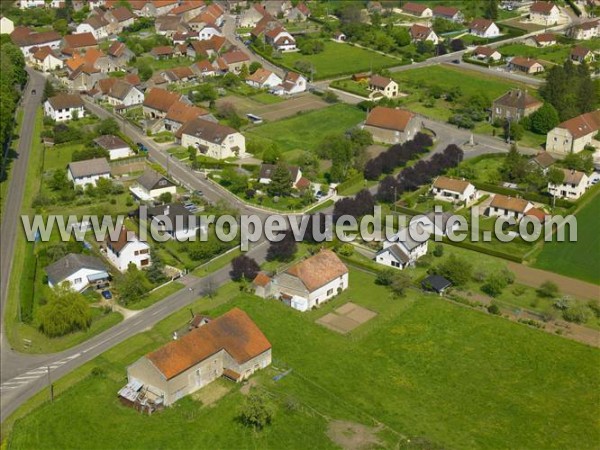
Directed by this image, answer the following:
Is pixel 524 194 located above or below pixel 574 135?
below

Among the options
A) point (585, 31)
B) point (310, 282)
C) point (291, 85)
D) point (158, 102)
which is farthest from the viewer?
point (585, 31)

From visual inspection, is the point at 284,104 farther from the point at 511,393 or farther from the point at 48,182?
the point at 511,393

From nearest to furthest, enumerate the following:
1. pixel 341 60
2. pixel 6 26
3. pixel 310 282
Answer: pixel 310 282, pixel 341 60, pixel 6 26

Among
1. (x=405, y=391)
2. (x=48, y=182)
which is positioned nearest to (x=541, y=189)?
(x=405, y=391)

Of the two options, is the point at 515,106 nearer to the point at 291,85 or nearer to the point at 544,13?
the point at 291,85

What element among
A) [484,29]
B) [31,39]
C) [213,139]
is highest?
[31,39]

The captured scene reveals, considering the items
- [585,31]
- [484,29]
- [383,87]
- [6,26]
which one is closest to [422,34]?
[484,29]

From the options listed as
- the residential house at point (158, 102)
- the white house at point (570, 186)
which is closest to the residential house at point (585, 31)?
the white house at point (570, 186)

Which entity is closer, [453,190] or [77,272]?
[77,272]
